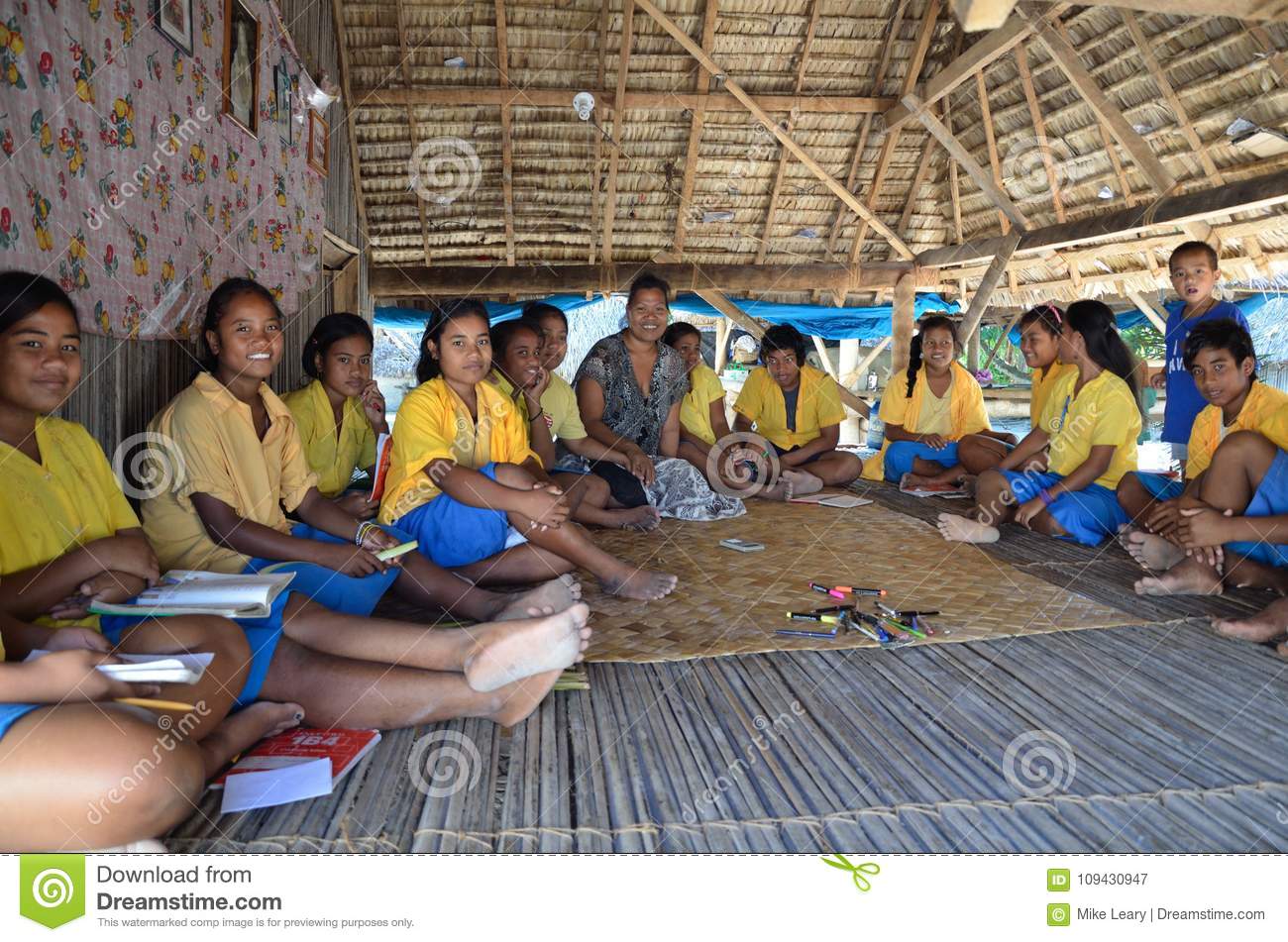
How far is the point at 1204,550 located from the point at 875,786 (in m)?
1.76

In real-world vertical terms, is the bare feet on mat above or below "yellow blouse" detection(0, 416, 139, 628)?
below

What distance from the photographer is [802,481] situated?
479cm

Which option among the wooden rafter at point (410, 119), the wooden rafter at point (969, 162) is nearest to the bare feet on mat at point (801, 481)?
the wooden rafter at point (969, 162)

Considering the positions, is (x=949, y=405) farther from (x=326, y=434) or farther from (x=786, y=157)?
(x=326, y=434)

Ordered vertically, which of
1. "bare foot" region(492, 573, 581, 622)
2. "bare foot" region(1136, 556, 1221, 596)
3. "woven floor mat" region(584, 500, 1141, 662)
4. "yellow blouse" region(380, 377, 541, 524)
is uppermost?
"yellow blouse" region(380, 377, 541, 524)

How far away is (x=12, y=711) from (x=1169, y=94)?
624 cm

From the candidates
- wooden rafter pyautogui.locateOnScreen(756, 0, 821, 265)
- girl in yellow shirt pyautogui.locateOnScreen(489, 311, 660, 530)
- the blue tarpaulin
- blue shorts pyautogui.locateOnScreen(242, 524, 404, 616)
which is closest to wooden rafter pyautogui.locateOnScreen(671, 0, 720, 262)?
wooden rafter pyautogui.locateOnScreen(756, 0, 821, 265)

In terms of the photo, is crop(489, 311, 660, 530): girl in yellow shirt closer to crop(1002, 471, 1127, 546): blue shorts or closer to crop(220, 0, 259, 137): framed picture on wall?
crop(220, 0, 259, 137): framed picture on wall

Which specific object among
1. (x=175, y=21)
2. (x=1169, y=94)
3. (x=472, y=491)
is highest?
(x=1169, y=94)

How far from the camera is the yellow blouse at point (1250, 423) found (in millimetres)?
2691

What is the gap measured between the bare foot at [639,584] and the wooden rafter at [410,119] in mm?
4602

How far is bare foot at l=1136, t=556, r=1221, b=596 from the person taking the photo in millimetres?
2723

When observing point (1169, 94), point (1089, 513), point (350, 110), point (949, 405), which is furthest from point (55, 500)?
point (1169, 94)

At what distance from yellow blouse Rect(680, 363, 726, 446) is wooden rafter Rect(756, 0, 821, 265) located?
308 centimetres
